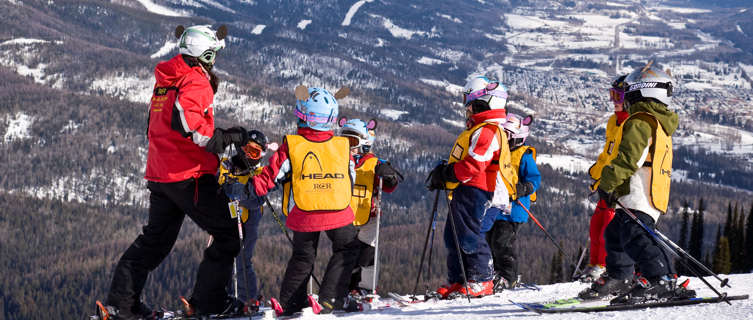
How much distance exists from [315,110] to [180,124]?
1433 millimetres

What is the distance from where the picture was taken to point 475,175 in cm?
761

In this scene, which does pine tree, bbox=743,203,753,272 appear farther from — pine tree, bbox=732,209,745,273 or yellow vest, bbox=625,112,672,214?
yellow vest, bbox=625,112,672,214

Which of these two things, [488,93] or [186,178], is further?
[488,93]

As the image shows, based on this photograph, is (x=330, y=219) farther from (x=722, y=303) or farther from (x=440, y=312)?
(x=722, y=303)

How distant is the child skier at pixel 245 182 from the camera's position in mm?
6730

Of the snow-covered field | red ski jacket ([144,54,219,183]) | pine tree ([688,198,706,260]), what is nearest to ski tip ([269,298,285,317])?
the snow-covered field

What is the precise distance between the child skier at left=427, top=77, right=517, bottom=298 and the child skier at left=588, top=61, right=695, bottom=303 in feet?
4.14

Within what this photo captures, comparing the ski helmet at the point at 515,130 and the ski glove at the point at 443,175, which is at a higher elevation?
the ski helmet at the point at 515,130

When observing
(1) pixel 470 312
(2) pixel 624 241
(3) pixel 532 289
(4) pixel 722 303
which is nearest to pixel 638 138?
(2) pixel 624 241

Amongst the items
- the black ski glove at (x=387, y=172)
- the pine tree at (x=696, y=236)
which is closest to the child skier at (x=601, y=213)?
the black ski glove at (x=387, y=172)

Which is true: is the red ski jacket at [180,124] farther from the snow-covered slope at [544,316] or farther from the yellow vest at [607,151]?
the yellow vest at [607,151]

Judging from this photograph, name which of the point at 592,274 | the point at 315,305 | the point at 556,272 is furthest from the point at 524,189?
the point at 556,272

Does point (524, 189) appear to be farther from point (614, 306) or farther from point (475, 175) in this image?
point (614, 306)

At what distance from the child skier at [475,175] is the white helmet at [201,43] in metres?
2.78
